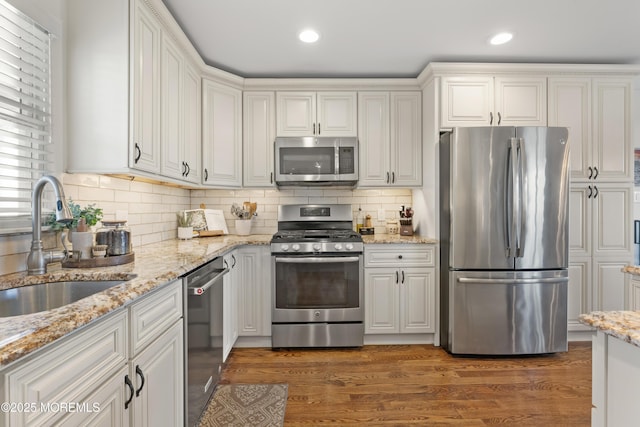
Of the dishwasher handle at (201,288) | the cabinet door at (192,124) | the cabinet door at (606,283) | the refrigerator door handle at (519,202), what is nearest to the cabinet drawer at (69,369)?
the dishwasher handle at (201,288)

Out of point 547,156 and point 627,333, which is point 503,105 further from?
point 627,333

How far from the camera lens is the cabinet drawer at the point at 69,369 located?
0.69 metres

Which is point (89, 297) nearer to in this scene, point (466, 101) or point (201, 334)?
point (201, 334)

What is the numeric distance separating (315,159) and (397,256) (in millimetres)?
1175

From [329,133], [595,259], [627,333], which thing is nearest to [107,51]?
[329,133]

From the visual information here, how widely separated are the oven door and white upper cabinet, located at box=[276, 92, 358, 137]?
126 cm

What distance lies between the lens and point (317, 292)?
2.87 meters

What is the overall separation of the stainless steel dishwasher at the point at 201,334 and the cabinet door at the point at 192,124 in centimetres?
92

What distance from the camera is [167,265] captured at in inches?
62.2

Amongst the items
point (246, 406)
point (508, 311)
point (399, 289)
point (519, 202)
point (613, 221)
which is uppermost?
point (519, 202)

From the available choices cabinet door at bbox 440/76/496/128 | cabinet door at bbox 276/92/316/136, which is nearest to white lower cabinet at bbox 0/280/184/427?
cabinet door at bbox 276/92/316/136

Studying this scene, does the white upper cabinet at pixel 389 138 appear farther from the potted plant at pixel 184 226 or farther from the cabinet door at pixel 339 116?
the potted plant at pixel 184 226

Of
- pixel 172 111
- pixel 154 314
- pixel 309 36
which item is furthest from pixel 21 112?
pixel 309 36

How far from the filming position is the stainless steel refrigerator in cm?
260
